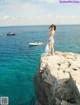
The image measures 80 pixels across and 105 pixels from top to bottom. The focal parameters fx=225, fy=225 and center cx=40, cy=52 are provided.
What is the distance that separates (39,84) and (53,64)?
6.98 ft

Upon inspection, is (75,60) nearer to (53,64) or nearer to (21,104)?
(53,64)

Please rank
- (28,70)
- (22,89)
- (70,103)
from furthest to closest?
(28,70) → (22,89) → (70,103)

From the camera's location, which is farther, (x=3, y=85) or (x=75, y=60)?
(x=3, y=85)

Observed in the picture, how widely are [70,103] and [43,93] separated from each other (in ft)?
15.0

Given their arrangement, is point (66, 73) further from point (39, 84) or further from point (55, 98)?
point (39, 84)

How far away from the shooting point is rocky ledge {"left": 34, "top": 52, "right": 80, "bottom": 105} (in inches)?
515

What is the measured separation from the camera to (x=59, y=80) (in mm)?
14398

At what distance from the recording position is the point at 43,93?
17.0 metres

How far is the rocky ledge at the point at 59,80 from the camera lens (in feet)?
42.9

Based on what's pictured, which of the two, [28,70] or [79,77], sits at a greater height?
[79,77]

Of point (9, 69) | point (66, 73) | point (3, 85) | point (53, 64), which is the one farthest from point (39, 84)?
point (9, 69)

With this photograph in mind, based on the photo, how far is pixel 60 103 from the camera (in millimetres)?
13227

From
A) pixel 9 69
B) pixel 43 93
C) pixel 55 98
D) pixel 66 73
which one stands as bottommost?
pixel 9 69

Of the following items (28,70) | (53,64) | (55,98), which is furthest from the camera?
(28,70)
